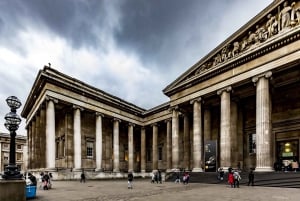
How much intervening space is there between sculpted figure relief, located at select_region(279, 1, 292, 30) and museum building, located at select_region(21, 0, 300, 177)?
0.08 m

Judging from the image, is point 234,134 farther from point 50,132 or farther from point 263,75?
point 50,132

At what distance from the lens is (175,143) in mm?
35719

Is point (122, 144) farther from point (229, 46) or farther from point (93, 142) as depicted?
point (229, 46)

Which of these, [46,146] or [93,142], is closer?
[46,146]

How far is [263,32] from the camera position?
25.1 meters

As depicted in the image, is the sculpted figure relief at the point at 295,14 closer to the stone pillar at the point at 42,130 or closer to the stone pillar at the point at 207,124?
the stone pillar at the point at 207,124

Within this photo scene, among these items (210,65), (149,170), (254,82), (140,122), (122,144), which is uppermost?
(210,65)

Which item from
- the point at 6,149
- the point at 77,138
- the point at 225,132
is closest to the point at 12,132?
the point at 225,132

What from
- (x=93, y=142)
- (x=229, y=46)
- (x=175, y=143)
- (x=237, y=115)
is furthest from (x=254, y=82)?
(x=93, y=142)

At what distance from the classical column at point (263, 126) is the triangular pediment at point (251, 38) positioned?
2.71 metres

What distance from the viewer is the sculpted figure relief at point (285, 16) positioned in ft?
74.9

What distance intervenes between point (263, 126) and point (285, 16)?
9400mm

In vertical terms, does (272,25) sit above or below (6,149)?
above

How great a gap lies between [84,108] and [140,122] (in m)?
13.6
